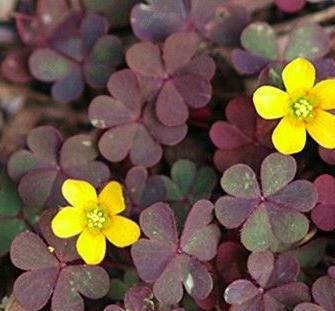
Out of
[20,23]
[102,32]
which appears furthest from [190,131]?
[20,23]

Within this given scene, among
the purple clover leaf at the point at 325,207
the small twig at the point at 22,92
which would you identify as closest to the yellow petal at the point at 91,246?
the purple clover leaf at the point at 325,207

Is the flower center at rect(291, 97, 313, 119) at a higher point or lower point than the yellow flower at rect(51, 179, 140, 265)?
higher

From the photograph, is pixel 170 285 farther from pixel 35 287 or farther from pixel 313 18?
pixel 313 18

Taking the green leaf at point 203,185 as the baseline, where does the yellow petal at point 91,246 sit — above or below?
above

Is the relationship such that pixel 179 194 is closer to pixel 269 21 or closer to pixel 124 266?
pixel 124 266

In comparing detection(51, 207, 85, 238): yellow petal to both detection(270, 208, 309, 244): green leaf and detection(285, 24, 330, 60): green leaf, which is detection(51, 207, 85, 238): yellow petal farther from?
detection(285, 24, 330, 60): green leaf

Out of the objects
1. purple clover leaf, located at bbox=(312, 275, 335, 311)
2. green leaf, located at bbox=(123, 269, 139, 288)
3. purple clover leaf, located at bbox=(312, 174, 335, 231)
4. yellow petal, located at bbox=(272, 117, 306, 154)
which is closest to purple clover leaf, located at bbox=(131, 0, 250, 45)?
yellow petal, located at bbox=(272, 117, 306, 154)

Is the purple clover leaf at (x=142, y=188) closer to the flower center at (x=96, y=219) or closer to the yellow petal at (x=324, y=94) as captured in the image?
the flower center at (x=96, y=219)
